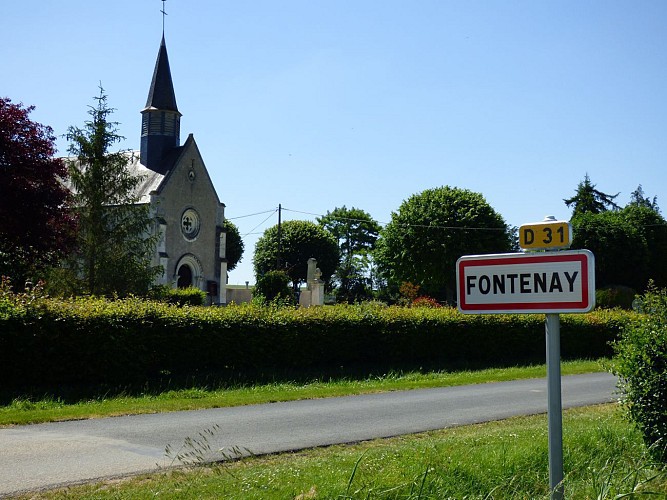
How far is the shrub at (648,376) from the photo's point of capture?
6.98 m

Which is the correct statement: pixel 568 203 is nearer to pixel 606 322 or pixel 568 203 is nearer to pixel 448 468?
pixel 606 322

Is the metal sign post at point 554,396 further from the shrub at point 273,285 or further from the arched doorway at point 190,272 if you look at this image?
the arched doorway at point 190,272

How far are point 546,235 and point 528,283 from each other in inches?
10.9

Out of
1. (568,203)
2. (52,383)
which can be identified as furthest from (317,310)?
(568,203)

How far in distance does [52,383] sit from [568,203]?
239 ft

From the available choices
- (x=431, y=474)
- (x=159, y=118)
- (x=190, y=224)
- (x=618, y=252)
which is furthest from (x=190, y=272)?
(x=431, y=474)

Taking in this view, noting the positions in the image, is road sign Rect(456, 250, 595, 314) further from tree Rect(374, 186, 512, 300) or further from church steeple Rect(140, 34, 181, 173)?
church steeple Rect(140, 34, 181, 173)

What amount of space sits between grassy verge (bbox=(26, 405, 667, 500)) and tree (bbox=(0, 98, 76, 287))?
20.0m

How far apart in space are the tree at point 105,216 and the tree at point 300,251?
44115 mm

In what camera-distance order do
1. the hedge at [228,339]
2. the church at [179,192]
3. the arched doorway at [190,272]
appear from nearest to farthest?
the hedge at [228,339] < the church at [179,192] < the arched doorway at [190,272]

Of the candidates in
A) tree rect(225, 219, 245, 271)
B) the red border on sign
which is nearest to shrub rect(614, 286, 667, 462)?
the red border on sign

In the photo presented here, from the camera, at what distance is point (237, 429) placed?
9.75m

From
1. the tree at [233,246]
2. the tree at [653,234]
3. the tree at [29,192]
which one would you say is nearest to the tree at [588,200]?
the tree at [653,234]

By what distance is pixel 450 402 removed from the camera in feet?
42.8
